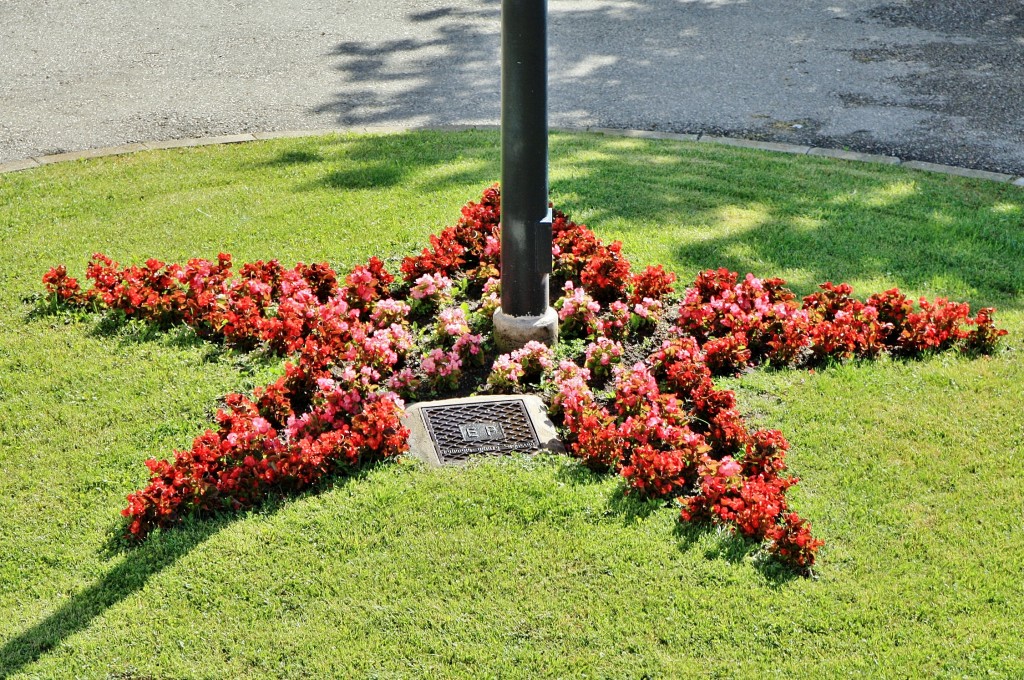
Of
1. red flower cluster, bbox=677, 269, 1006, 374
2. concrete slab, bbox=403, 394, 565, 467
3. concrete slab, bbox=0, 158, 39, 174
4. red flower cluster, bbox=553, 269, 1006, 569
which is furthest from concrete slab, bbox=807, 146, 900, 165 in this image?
concrete slab, bbox=0, 158, 39, 174


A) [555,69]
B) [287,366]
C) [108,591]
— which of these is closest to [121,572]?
[108,591]

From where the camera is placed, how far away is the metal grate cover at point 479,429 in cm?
449

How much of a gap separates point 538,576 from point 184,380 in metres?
2.17

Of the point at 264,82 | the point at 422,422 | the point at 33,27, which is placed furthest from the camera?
the point at 33,27

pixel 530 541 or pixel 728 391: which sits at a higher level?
pixel 728 391

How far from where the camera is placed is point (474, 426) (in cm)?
462

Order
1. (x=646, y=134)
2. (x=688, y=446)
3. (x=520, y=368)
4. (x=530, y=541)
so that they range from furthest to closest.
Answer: (x=646, y=134) → (x=520, y=368) → (x=688, y=446) → (x=530, y=541)

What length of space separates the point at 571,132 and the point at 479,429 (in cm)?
435

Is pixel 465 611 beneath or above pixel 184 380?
beneath

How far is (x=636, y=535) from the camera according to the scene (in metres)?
3.99

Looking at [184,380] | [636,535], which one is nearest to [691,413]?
[636,535]

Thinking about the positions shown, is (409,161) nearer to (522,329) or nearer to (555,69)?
(555,69)

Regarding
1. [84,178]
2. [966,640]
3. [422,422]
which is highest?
[84,178]

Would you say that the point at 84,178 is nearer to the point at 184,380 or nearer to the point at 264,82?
the point at 264,82
